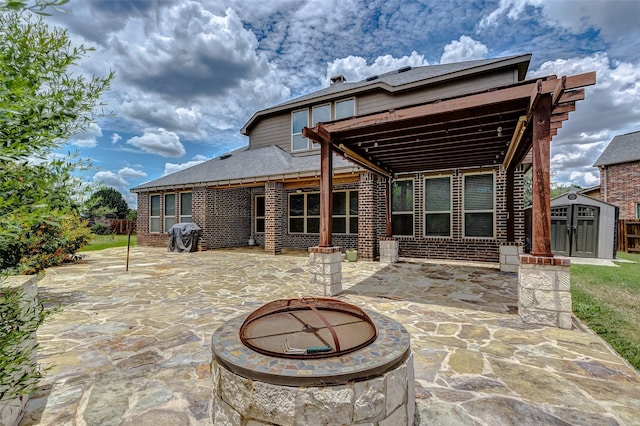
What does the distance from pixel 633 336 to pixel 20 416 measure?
21.1 feet

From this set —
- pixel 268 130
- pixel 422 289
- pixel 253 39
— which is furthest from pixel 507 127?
pixel 268 130

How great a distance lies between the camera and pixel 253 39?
10961 millimetres

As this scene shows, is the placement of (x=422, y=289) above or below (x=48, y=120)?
below

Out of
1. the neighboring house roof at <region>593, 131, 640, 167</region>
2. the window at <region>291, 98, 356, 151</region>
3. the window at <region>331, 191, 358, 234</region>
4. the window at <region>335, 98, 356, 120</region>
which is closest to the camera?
the window at <region>331, 191, 358, 234</region>

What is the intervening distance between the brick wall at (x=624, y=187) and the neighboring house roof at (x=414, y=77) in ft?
43.8

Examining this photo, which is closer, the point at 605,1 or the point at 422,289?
the point at 422,289

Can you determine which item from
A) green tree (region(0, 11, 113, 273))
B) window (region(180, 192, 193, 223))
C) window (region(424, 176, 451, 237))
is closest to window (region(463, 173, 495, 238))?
window (region(424, 176, 451, 237))

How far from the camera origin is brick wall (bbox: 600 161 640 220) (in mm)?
17047

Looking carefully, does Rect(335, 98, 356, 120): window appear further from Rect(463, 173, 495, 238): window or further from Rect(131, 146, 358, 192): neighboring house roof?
Rect(463, 173, 495, 238): window

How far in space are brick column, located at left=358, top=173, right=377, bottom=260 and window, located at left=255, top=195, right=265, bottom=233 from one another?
6.39 metres

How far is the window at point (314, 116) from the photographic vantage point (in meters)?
12.7

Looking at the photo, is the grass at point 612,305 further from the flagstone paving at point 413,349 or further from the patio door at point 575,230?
the patio door at point 575,230

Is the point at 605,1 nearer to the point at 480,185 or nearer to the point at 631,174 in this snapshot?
the point at 480,185

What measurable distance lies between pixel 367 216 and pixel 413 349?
22.8 feet
